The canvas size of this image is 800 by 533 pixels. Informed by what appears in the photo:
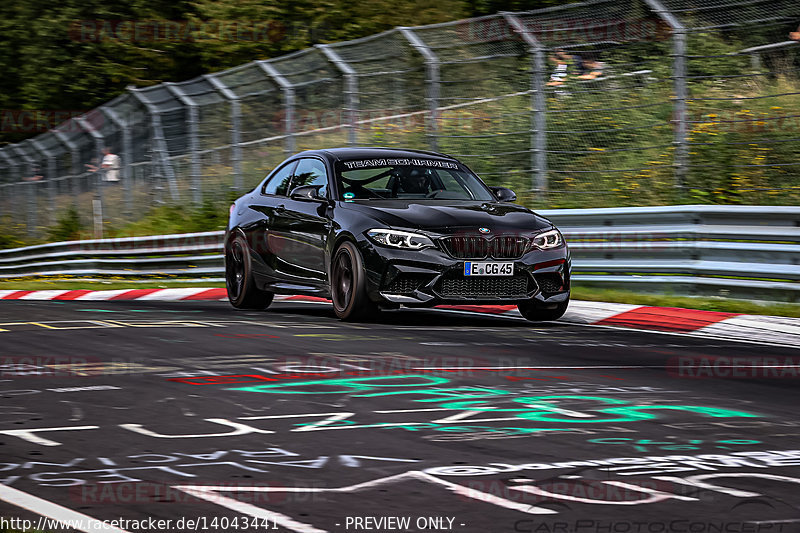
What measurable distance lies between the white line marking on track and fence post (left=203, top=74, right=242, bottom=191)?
16390 mm

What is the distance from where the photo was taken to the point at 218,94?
69.4 ft

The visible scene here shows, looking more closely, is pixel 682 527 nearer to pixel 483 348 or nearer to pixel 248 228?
pixel 483 348

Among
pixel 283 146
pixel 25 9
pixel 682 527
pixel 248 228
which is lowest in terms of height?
pixel 682 527

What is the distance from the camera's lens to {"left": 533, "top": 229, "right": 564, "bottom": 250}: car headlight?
35.1 feet

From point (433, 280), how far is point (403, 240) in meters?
0.40

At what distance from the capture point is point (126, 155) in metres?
25.3

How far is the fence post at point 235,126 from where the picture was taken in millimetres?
20719

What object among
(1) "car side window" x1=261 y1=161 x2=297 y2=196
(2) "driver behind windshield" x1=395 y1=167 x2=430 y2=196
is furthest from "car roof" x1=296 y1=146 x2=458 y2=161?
(1) "car side window" x1=261 y1=161 x2=297 y2=196

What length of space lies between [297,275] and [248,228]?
123 cm

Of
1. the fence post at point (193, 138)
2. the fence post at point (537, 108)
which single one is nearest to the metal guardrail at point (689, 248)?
the fence post at point (537, 108)

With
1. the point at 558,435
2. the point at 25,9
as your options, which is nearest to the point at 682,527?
the point at 558,435

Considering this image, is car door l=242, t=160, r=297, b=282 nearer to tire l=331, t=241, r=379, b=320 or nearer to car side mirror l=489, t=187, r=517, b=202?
tire l=331, t=241, r=379, b=320

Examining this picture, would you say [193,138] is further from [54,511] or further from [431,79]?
[54,511]

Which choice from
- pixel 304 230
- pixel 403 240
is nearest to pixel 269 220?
pixel 304 230
